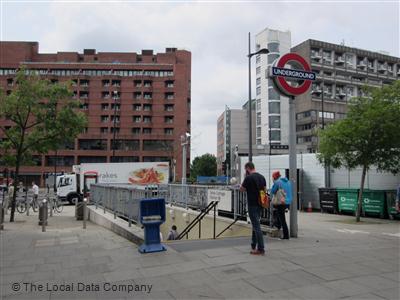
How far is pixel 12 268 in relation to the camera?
24.3 feet

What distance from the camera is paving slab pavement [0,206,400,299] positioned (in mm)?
5207

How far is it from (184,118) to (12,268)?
8449cm

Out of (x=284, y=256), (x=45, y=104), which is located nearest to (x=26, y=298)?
(x=284, y=256)

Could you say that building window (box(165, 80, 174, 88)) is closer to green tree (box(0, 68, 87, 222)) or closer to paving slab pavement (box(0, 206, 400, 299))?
green tree (box(0, 68, 87, 222))

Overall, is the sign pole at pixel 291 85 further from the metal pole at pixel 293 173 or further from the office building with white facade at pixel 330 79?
the office building with white facade at pixel 330 79

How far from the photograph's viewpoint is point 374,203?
17.0 metres

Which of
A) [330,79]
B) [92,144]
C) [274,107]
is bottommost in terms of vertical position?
[92,144]

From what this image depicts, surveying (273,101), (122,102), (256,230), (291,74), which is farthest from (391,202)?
(122,102)

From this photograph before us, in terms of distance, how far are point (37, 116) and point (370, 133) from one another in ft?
45.1

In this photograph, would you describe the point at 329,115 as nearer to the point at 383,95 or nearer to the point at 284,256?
the point at 383,95

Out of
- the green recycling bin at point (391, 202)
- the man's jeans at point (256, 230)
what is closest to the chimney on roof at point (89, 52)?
the green recycling bin at point (391, 202)

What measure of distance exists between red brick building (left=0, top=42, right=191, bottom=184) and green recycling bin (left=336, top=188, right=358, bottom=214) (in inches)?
2741

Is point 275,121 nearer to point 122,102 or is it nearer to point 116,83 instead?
point 122,102

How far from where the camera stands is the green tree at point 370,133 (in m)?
14.7
